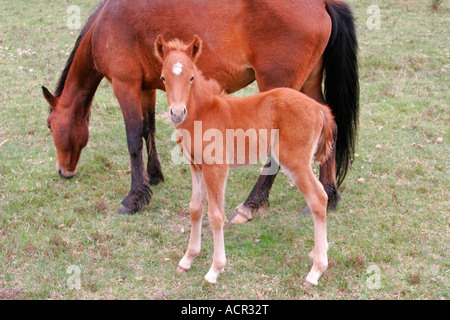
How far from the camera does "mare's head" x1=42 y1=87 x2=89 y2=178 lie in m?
5.49

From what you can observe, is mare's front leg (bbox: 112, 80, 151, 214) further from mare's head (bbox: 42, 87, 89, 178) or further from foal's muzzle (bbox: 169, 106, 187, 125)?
foal's muzzle (bbox: 169, 106, 187, 125)

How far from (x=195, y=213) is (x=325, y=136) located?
131cm

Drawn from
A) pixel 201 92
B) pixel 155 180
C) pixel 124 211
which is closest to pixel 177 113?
pixel 201 92

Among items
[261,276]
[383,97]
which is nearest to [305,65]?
[261,276]

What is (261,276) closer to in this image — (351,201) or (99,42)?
(351,201)

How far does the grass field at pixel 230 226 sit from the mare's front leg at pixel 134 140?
0.16m

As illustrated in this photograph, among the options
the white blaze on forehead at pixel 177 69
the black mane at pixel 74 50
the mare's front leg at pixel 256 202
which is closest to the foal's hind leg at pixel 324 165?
the mare's front leg at pixel 256 202

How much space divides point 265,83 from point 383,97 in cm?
424

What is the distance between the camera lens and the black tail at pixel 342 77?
485 cm

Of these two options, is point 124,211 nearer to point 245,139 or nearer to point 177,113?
point 245,139

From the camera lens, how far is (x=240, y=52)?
4.77 meters

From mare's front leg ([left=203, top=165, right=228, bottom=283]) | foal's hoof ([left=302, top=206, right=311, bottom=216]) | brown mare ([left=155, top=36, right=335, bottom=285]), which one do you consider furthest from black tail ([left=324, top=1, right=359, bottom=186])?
mare's front leg ([left=203, top=165, right=228, bottom=283])

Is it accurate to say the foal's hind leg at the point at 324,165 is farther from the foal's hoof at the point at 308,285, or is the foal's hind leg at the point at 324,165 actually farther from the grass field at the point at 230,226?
the foal's hoof at the point at 308,285

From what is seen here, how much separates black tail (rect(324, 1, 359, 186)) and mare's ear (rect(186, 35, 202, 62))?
1.90 m
